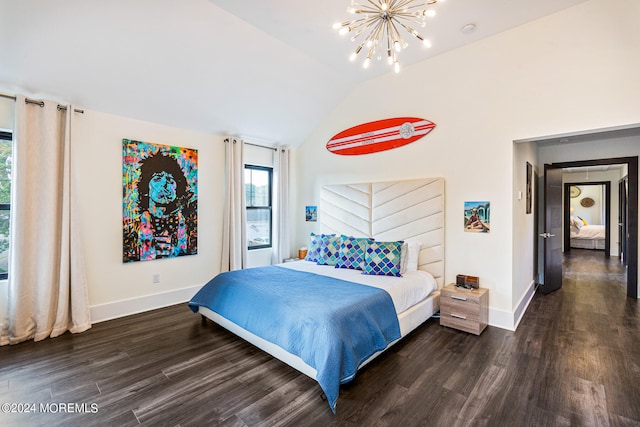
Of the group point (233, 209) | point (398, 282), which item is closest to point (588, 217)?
point (398, 282)

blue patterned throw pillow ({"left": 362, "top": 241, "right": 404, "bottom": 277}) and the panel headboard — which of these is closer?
blue patterned throw pillow ({"left": 362, "top": 241, "right": 404, "bottom": 277})

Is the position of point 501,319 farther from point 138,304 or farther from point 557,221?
point 138,304

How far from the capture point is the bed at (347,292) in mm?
2252

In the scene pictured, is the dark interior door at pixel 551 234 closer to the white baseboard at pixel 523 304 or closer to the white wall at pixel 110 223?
the white baseboard at pixel 523 304

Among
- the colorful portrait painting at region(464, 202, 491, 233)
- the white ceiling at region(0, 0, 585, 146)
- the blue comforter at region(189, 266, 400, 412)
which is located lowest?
the blue comforter at region(189, 266, 400, 412)

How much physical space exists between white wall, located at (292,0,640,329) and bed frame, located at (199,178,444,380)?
0.51ft

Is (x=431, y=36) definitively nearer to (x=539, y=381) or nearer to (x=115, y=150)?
(x=539, y=381)

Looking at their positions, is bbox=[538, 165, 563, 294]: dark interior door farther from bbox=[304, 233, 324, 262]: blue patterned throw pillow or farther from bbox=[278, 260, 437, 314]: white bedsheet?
bbox=[304, 233, 324, 262]: blue patterned throw pillow

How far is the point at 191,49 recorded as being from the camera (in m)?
3.25

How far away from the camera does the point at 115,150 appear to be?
145 inches

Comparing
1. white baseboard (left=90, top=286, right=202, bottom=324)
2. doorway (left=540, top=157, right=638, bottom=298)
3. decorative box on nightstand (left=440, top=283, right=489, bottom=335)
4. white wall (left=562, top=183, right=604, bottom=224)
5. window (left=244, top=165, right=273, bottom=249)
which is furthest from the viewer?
white wall (left=562, top=183, right=604, bottom=224)

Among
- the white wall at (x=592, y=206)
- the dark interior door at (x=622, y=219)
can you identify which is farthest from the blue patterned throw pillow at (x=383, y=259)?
the white wall at (x=592, y=206)

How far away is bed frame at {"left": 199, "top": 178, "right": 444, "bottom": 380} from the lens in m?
3.33

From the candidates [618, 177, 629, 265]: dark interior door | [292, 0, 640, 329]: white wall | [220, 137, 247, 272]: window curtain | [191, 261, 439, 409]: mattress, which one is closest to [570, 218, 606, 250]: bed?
[618, 177, 629, 265]: dark interior door
